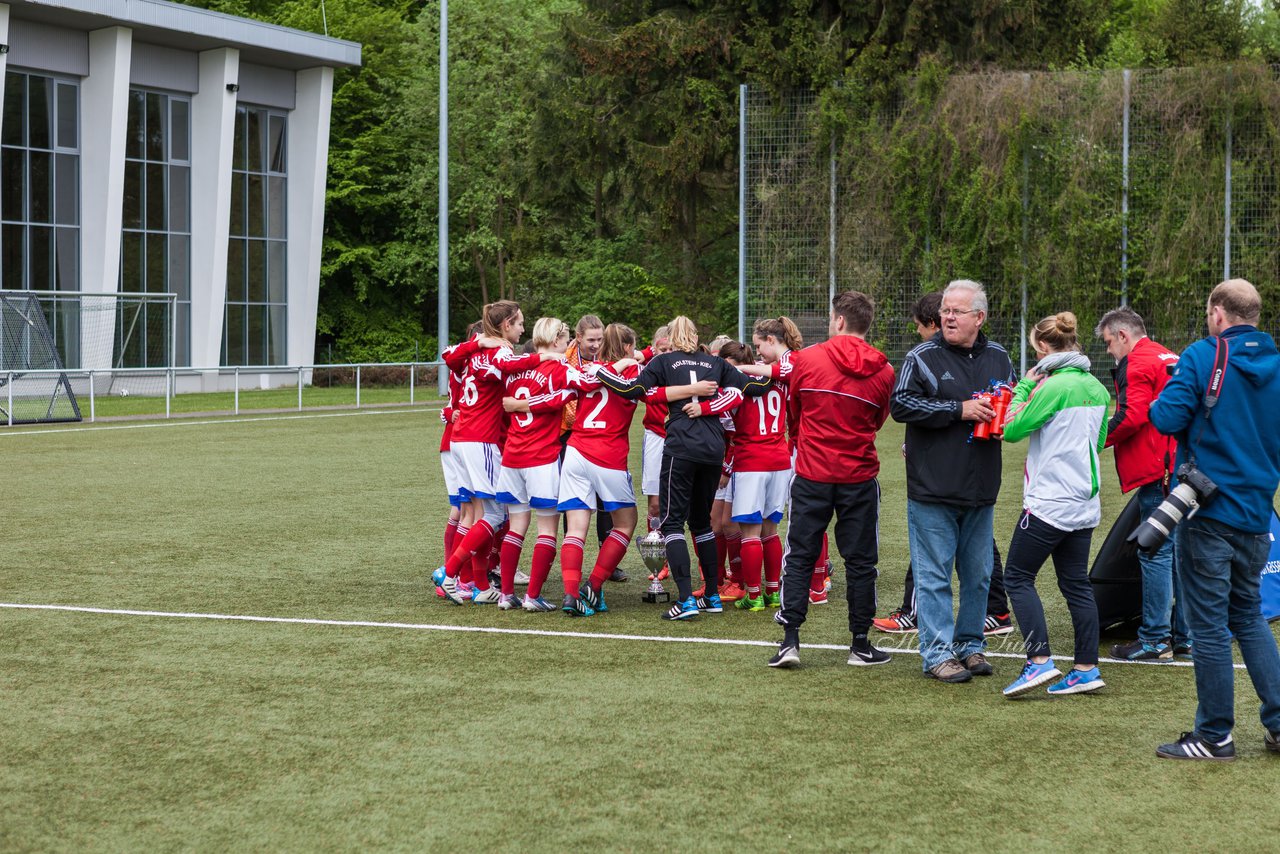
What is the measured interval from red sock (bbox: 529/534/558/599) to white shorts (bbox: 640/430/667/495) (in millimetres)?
1191

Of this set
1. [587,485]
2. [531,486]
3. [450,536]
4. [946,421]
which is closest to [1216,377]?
[946,421]

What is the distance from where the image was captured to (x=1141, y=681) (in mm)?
6574

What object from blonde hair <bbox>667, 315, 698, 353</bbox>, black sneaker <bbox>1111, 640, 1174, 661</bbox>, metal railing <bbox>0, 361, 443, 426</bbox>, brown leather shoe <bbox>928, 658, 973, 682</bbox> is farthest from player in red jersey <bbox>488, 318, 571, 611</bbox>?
metal railing <bbox>0, 361, 443, 426</bbox>

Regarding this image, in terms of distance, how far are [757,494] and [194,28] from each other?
1221 inches

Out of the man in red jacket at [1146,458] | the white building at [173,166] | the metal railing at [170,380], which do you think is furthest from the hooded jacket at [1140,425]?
the white building at [173,166]

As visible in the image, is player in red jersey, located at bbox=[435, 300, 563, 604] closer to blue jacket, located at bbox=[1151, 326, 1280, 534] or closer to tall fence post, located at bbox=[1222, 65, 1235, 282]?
blue jacket, located at bbox=[1151, 326, 1280, 534]

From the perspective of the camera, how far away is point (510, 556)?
27.6 feet

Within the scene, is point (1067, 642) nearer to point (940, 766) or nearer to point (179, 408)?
point (940, 766)

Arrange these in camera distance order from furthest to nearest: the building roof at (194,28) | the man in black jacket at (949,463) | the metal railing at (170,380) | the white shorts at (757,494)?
the building roof at (194,28) → the metal railing at (170,380) → the white shorts at (757,494) → the man in black jacket at (949,463)

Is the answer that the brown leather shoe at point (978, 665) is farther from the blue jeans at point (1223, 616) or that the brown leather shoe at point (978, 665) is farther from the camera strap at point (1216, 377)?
the camera strap at point (1216, 377)

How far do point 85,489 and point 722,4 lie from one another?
71.6 feet

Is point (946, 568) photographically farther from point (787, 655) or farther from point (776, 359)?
point (776, 359)

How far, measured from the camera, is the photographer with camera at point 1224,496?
515 centimetres

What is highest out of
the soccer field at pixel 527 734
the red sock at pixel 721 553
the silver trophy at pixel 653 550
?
the silver trophy at pixel 653 550
